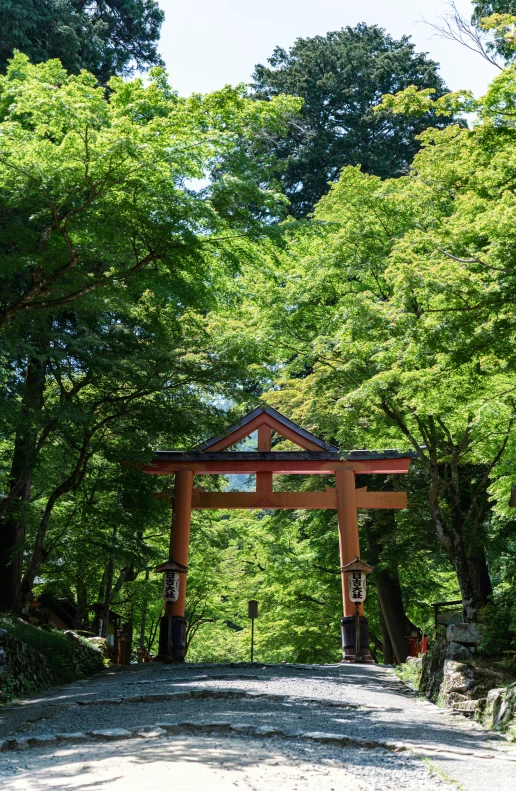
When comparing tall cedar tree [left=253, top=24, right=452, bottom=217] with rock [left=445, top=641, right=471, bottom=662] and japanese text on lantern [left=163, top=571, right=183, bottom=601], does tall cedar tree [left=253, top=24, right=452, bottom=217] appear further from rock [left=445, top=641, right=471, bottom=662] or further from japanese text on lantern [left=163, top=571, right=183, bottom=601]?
rock [left=445, top=641, right=471, bottom=662]

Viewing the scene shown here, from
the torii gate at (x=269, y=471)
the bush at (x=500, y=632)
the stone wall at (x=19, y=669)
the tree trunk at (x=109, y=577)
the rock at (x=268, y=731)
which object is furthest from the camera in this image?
the torii gate at (x=269, y=471)

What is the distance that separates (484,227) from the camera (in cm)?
700

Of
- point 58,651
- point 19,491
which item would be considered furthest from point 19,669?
point 19,491

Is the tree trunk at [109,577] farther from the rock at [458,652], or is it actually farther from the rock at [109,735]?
the rock at [109,735]

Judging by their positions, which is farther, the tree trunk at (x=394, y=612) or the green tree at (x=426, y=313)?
the tree trunk at (x=394, y=612)

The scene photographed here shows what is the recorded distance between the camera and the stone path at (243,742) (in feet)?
12.0

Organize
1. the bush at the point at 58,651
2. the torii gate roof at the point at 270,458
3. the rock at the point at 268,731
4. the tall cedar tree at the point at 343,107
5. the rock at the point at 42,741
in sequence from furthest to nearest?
the tall cedar tree at the point at 343,107 → the torii gate roof at the point at 270,458 → the bush at the point at 58,651 → the rock at the point at 268,731 → the rock at the point at 42,741

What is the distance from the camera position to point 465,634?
26.0 ft

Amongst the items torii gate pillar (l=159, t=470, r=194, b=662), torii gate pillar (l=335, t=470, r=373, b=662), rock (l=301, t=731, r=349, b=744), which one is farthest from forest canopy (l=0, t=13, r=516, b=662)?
rock (l=301, t=731, r=349, b=744)

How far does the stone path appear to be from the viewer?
3646mm

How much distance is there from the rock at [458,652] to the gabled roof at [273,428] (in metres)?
7.65

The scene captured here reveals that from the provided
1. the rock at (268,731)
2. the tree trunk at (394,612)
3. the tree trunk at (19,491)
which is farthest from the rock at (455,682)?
the tree trunk at (394,612)

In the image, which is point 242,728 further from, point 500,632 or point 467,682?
point 500,632

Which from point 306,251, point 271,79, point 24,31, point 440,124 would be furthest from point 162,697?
point 271,79
